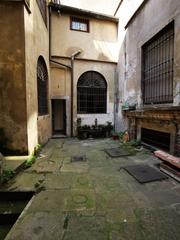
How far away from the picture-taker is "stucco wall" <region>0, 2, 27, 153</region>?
13.7 feet

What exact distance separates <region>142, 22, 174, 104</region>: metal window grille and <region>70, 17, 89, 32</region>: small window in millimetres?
4082

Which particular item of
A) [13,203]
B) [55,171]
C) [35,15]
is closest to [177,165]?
[55,171]

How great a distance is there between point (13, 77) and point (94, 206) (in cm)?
371

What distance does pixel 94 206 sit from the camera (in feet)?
7.77

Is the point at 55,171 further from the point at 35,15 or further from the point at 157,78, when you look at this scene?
the point at 35,15

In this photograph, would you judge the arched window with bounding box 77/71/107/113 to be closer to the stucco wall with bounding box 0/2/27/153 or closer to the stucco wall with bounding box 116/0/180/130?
the stucco wall with bounding box 116/0/180/130

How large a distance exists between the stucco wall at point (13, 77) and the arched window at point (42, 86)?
207 centimetres

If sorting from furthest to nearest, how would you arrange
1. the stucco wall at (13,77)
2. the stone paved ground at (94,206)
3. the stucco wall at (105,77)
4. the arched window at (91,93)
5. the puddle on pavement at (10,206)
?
the arched window at (91,93), the stucco wall at (105,77), the stucco wall at (13,77), the puddle on pavement at (10,206), the stone paved ground at (94,206)

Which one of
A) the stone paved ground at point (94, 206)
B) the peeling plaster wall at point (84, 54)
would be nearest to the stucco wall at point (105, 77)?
the peeling plaster wall at point (84, 54)

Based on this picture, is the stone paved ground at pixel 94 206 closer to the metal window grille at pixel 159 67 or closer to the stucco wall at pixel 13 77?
the stucco wall at pixel 13 77

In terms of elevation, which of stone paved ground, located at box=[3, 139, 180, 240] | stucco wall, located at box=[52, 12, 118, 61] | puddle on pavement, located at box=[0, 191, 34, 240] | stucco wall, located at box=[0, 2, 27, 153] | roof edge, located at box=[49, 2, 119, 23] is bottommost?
puddle on pavement, located at box=[0, 191, 34, 240]

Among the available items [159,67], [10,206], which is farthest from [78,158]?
[159,67]

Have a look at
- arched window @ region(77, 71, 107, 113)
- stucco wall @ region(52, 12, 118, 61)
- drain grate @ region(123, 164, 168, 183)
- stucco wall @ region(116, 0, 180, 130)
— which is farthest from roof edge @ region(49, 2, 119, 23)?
drain grate @ region(123, 164, 168, 183)

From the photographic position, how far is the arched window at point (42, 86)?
21.1 feet
